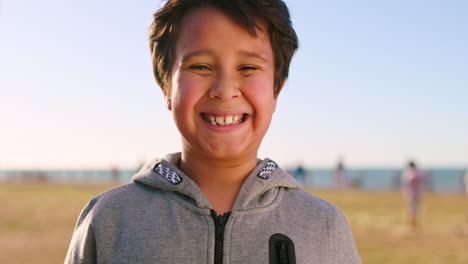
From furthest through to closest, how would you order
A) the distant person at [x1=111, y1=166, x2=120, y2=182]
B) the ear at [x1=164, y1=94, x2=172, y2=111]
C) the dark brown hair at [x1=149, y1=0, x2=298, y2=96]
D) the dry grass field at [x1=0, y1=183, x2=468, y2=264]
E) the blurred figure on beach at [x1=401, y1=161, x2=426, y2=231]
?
the distant person at [x1=111, y1=166, x2=120, y2=182]
the blurred figure on beach at [x1=401, y1=161, x2=426, y2=231]
the dry grass field at [x1=0, y1=183, x2=468, y2=264]
the ear at [x1=164, y1=94, x2=172, y2=111]
the dark brown hair at [x1=149, y1=0, x2=298, y2=96]

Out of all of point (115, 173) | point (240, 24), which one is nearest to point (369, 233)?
point (240, 24)

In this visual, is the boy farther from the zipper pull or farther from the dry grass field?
the dry grass field

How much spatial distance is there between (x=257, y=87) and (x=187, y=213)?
25.7 inches

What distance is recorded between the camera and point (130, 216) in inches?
98.0

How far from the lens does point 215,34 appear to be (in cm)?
246

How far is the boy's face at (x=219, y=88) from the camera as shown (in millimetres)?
2439

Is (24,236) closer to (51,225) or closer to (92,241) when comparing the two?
(51,225)

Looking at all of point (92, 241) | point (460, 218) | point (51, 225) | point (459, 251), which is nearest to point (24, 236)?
point (51, 225)

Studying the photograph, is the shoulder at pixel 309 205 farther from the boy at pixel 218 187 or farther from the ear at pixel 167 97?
the ear at pixel 167 97

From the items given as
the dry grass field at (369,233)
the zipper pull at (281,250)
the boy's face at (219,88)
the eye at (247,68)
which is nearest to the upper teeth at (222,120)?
the boy's face at (219,88)

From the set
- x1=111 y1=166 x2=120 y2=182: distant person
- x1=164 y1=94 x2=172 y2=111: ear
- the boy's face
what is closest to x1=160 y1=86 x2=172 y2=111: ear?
x1=164 y1=94 x2=172 y2=111: ear

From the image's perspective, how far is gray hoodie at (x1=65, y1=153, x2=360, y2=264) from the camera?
2.40 metres

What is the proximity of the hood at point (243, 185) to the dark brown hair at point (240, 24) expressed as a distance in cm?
40

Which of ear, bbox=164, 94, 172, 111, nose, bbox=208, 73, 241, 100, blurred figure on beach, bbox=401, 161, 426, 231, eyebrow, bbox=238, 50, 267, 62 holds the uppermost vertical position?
eyebrow, bbox=238, 50, 267, 62
